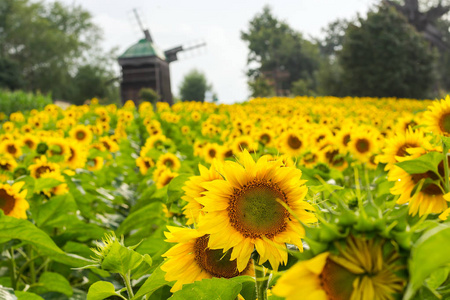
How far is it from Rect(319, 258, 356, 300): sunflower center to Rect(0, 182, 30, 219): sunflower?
2080mm

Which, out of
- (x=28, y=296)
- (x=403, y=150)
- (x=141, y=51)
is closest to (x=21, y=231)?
(x=28, y=296)

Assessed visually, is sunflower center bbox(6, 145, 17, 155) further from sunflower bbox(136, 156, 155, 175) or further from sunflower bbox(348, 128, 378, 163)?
sunflower bbox(348, 128, 378, 163)

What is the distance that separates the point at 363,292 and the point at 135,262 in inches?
23.4

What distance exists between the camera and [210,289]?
0.84m

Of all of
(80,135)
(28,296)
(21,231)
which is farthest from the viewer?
(80,135)

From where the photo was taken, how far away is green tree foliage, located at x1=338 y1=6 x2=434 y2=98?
29.0 meters

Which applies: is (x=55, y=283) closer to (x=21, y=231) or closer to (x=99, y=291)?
(x=21, y=231)

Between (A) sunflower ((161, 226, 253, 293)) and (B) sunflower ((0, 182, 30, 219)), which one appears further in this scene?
(B) sunflower ((0, 182, 30, 219))

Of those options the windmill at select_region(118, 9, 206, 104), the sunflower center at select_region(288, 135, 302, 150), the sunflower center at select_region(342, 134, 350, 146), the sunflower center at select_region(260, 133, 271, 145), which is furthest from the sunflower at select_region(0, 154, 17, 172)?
the windmill at select_region(118, 9, 206, 104)

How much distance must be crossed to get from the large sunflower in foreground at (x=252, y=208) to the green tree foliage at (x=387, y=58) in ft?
97.6

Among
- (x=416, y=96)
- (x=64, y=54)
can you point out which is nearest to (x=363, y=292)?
(x=416, y=96)

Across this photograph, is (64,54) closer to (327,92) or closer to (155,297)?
(327,92)

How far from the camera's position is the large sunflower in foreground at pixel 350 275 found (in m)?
0.49

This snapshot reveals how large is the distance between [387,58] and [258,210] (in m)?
30.8
